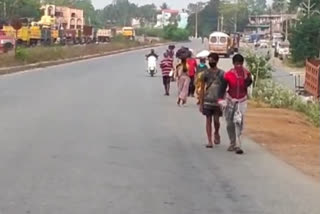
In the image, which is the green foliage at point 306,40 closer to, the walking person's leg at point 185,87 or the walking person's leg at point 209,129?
the walking person's leg at point 185,87

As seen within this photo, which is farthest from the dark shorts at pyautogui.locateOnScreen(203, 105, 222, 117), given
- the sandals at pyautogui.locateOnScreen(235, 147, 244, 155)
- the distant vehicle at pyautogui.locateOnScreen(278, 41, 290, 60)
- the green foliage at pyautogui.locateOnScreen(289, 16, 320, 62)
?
the distant vehicle at pyautogui.locateOnScreen(278, 41, 290, 60)

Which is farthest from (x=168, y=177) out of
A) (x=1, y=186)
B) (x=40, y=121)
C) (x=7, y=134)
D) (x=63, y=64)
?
(x=63, y=64)

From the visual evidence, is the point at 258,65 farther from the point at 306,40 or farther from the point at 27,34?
the point at 27,34

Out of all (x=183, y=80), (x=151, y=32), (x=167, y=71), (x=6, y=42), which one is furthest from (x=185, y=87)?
(x=151, y=32)

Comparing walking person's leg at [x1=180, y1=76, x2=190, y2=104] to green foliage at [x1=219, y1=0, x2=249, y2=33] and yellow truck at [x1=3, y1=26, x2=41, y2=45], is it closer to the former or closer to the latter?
yellow truck at [x1=3, y1=26, x2=41, y2=45]

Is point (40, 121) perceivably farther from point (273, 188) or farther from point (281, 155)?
point (273, 188)

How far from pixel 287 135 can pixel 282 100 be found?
28.5ft

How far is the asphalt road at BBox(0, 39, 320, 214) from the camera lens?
9352mm

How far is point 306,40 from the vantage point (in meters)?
64.9

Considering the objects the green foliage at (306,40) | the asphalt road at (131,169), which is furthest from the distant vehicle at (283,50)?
the asphalt road at (131,169)

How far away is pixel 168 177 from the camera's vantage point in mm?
11367

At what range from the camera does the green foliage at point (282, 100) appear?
24595 mm

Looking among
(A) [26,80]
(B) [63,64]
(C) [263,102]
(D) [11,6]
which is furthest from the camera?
(D) [11,6]

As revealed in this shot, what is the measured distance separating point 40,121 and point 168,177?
7.69 metres
